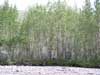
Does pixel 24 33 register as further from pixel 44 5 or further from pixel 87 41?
pixel 87 41

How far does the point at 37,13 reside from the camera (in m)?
15.8

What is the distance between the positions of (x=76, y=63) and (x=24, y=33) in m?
3.62

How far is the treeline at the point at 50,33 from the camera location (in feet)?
50.8

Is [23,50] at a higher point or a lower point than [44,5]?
lower

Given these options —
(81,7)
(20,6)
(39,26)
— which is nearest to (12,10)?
(20,6)

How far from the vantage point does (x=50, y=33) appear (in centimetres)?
1599

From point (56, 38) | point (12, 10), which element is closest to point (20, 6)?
point (12, 10)

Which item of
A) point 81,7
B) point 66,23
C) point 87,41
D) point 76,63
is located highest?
point 81,7

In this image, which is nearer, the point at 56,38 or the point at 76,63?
the point at 76,63

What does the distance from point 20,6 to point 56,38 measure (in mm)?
2999

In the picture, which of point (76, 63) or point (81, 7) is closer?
point (76, 63)

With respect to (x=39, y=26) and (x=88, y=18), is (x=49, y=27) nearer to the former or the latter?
(x=39, y=26)

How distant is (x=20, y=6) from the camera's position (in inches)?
645

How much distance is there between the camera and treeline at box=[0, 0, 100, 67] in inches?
610
